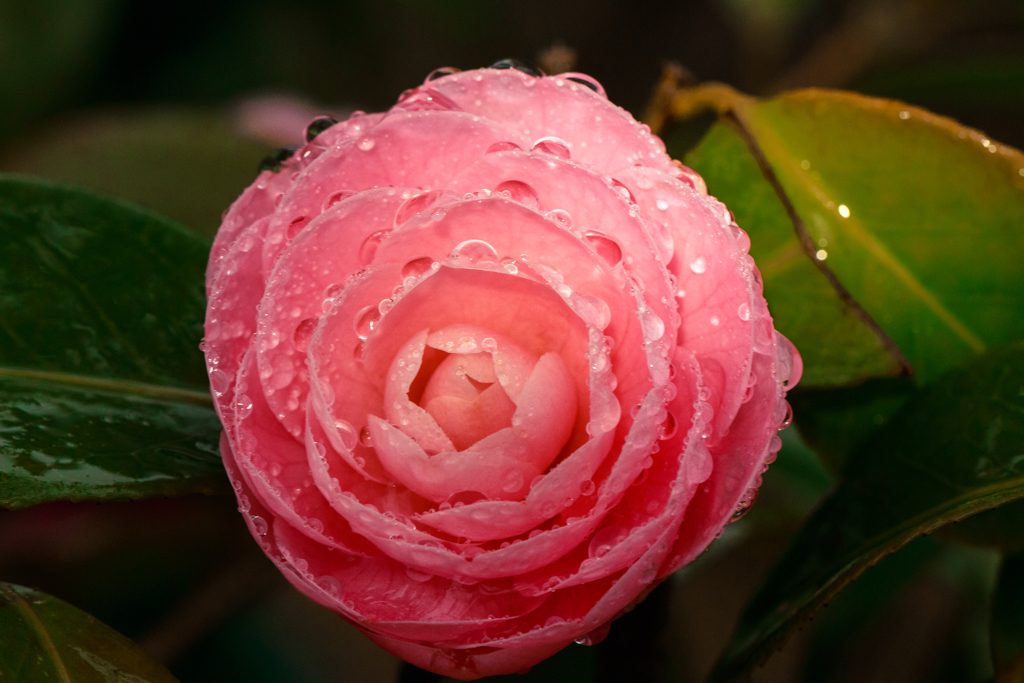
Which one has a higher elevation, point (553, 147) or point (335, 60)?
point (553, 147)

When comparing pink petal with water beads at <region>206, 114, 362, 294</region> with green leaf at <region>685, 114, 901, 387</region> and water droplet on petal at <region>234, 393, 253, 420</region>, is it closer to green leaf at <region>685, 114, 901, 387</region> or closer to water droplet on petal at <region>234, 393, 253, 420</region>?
water droplet on petal at <region>234, 393, 253, 420</region>

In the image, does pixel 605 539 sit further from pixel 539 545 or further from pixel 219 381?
pixel 219 381

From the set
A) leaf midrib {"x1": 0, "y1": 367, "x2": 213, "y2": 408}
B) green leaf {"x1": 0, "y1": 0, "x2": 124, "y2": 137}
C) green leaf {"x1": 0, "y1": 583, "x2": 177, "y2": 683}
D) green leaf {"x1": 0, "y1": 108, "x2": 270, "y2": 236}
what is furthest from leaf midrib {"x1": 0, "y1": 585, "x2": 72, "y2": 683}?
green leaf {"x1": 0, "y1": 0, "x2": 124, "y2": 137}

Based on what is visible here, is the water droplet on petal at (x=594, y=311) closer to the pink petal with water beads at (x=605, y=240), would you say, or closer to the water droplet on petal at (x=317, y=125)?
the pink petal with water beads at (x=605, y=240)

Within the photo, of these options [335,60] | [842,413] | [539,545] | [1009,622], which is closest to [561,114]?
[539,545]

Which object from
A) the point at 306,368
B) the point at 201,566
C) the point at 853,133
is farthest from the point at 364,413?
the point at 201,566
